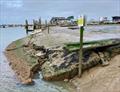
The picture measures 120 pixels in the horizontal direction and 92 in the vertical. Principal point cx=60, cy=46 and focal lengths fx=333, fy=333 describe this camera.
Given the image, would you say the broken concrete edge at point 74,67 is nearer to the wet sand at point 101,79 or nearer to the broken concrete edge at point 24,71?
the wet sand at point 101,79

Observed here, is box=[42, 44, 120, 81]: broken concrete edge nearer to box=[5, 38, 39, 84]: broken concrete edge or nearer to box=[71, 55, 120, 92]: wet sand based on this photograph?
box=[71, 55, 120, 92]: wet sand

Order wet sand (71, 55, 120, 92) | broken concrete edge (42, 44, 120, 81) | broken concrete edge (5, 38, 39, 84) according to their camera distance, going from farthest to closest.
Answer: broken concrete edge (5, 38, 39, 84), broken concrete edge (42, 44, 120, 81), wet sand (71, 55, 120, 92)

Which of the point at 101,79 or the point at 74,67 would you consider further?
the point at 74,67

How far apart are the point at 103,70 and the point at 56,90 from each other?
245 cm

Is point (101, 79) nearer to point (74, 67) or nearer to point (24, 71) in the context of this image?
point (74, 67)

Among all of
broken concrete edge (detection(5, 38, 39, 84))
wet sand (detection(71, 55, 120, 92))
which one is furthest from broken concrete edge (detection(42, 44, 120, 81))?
broken concrete edge (detection(5, 38, 39, 84))

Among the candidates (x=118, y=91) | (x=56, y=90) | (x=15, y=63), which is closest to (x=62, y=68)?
(x=56, y=90)

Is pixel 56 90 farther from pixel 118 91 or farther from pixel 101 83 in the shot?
pixel 118 91

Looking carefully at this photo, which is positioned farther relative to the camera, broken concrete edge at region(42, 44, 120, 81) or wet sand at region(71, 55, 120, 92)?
broken concrete edge at region(42, 44, 120, 81)

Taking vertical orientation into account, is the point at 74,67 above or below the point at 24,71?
above

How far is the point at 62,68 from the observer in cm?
1664

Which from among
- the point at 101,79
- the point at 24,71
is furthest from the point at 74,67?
the point at 24,71

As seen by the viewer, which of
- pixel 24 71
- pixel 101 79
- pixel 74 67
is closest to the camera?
pixel 101 79

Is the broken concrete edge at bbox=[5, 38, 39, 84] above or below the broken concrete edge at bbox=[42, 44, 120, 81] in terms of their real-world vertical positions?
below
